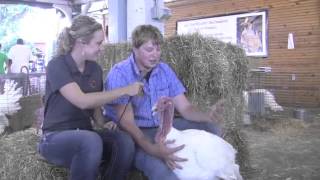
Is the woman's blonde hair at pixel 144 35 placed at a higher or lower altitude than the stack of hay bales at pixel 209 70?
higher

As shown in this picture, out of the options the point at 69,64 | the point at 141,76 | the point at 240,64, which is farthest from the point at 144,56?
the point at 240,64

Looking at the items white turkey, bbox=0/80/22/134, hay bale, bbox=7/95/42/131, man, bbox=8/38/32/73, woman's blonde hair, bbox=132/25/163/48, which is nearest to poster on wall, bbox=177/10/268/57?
man, bbox=8/38/32/73

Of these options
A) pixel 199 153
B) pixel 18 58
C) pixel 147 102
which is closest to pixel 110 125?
pixel 147 102

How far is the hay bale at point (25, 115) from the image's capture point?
629 centimetres

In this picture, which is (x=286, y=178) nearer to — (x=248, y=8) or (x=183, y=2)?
(x=248, y=8)

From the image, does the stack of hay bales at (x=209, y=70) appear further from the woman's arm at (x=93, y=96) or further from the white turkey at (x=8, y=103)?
the white turkey at (x=8, y=103)

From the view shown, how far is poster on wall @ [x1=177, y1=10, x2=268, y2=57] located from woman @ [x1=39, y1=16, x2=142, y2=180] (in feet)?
26.3

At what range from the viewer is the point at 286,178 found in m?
4.62

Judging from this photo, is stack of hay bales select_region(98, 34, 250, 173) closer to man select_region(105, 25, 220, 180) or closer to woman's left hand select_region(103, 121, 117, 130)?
man select_region(105, 25, 220, 180)

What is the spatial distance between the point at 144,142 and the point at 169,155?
0.24 meters

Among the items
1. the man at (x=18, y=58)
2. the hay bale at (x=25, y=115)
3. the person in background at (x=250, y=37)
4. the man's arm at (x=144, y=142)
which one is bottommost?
the hay bale at (x=25, y=115)

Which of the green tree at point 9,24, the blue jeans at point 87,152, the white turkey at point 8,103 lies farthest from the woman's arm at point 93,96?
the green tree at point 9,24

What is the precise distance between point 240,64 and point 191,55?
793 millimetres

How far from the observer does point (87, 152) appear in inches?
102
